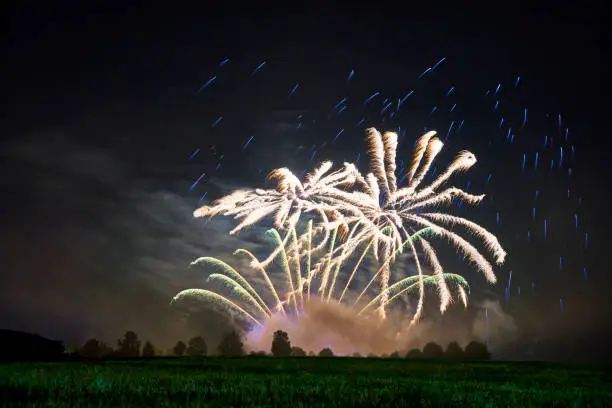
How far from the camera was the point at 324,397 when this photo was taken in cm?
770

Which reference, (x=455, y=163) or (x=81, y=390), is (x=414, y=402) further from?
(x=455, y=163)

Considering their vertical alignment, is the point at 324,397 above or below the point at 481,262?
below

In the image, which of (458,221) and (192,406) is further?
(458,221)

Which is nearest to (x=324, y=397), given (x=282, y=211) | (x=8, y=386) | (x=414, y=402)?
(x=414, y=402)

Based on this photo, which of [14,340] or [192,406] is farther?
[14,340]

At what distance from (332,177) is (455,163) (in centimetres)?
720

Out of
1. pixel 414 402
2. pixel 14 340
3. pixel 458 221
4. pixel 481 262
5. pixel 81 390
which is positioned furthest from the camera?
pixel 458 221

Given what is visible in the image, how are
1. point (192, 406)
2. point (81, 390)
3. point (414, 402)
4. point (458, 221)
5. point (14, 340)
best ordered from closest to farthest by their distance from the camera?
1. point (192, 406)
2. point (414, 402)
3. point (81, 390)
4. point (14, 340)
5. point (458, 221)

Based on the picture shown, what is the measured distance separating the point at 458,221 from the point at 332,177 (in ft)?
26.0

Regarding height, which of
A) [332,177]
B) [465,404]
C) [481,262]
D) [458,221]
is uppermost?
[332,177]

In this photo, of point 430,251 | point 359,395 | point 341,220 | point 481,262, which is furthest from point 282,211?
point 359,395

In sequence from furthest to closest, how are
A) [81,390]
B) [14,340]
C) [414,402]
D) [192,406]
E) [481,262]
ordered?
[481,262]
[14,340]
[81,390]
[414,402]
[192,406]

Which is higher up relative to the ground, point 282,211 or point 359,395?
point 282,211

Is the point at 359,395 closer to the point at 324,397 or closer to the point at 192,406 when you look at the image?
the point at 324,397
